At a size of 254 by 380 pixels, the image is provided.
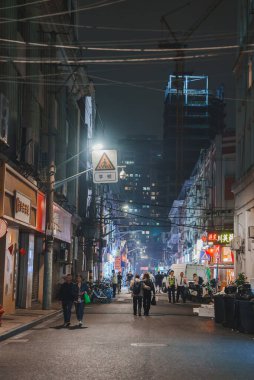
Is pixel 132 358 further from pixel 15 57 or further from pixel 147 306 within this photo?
pixel 15 57

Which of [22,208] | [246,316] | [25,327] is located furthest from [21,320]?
[246,316]

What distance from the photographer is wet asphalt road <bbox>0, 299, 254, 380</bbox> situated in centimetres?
1069

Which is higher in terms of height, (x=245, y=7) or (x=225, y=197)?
(x=245, y=7)

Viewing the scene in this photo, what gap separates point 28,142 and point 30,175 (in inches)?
84.0

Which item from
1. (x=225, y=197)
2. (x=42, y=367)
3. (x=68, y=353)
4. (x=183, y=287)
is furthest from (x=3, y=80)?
(x=225, y=197)

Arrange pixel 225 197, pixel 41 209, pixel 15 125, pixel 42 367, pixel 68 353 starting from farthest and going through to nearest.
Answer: pixel 225 197
pixel 41 209
pixel 15 125
pixel 68 353
pixel 42 367

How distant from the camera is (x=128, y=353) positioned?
13352mm

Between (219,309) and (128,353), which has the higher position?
(219,309)

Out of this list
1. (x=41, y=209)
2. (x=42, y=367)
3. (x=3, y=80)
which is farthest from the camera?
(x=41, y=209)

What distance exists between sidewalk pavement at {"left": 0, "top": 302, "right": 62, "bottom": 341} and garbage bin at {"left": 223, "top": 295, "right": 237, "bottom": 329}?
6362 mm

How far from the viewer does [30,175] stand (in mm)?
27578

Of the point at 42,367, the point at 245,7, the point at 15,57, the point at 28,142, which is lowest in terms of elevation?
the point at 42,367

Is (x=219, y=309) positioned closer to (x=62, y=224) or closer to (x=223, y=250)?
(x=62, y=224)

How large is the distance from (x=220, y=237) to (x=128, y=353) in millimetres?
44553
